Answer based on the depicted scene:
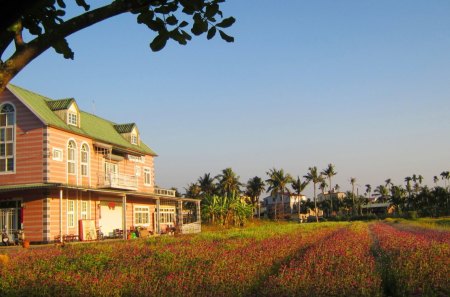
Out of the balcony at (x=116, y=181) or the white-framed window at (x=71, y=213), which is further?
the balcony at (x=116, y=181)

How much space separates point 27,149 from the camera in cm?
2816

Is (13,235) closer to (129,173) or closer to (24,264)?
(129,173)

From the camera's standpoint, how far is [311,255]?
1102 centimetres

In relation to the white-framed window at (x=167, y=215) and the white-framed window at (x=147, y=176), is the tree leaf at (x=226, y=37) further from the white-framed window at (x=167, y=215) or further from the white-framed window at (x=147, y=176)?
the white-framed window at (x=167, y=215)

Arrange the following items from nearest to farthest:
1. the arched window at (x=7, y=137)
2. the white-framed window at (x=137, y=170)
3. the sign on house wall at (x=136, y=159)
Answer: the arched window at (x=7, y=137)
the sign on house wall at (x=136, y=159)
the white-framed window at (x=137, y=170)

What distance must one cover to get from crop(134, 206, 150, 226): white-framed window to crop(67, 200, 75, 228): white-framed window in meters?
9.47

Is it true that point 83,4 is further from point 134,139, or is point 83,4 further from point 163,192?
point 163,192

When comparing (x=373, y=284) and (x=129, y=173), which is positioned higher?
(x=129, y=173)

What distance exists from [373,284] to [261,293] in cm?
156

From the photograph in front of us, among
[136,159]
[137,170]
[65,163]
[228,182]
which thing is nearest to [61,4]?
[65,163]

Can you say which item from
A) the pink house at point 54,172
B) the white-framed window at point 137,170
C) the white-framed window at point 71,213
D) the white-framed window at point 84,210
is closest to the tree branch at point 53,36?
the pink house at point 54,172

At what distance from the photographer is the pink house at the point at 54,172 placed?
27.5m

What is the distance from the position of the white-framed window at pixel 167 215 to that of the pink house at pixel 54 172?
7.75 metres

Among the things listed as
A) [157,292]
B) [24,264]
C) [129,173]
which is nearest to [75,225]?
[129,173]
